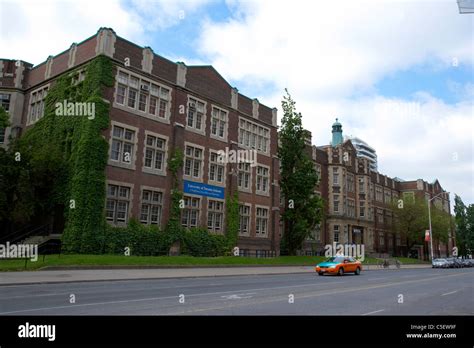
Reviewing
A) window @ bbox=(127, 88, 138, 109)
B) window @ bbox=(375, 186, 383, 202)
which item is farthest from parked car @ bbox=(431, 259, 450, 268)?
window @ bbox=(127, 88, 138, 109)

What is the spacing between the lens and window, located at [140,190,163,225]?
31422 millimetres

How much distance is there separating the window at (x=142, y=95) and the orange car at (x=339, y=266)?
680 inches

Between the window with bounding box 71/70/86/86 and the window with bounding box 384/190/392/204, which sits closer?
the window with bounding box 71/70/86/86

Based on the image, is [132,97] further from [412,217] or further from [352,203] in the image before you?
[412,217]

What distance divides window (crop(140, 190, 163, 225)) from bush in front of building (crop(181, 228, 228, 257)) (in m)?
2.88

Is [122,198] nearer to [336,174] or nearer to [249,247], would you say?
[249,247]

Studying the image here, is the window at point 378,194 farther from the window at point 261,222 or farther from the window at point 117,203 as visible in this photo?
the window at point 117,203

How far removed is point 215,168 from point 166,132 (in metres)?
6.40

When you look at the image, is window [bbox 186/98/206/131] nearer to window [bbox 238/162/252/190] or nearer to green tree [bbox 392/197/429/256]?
window [bbox 238/162/252/190]

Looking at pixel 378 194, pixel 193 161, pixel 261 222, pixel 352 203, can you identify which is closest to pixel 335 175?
pixel 352 203

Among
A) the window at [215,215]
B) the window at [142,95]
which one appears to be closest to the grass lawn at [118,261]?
the window at [215,215]

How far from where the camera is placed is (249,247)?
Result: 40125 millimetres

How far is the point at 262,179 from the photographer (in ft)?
143

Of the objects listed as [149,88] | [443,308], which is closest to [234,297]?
[443,308]
